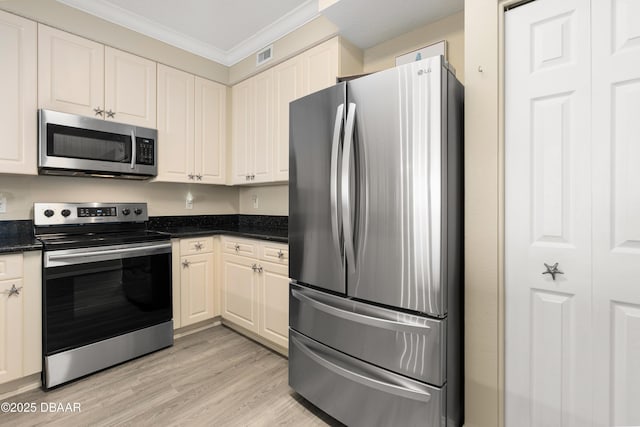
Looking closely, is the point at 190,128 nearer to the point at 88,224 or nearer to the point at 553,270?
the point at 88,224

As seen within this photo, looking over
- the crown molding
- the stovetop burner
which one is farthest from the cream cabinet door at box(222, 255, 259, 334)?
the crown molding

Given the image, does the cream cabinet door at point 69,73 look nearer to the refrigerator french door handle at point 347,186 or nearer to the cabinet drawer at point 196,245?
the cabinet drawer at point 196,245

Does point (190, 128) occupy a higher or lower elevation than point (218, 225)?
higher

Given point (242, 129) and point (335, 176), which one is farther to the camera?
point (242, 129)

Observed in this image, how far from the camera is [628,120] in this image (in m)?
1.13

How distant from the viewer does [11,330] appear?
1.84 metres

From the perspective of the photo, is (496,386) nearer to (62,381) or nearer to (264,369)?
(264,369)

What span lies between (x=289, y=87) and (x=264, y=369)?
7.54 feet

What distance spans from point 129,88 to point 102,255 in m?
1.44

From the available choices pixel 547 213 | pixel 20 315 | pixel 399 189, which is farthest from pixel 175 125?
pixel 547 213

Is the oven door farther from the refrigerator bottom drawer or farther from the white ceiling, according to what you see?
the white ceiling

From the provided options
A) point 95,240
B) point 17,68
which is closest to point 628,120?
point 95,240

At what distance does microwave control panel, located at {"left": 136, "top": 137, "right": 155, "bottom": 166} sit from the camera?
258cm

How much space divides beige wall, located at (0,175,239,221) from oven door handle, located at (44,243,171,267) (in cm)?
71
